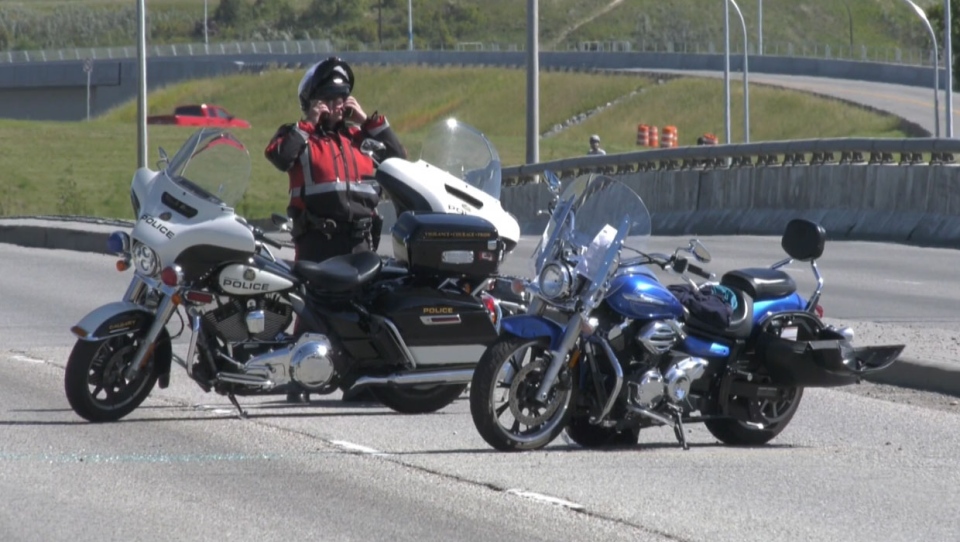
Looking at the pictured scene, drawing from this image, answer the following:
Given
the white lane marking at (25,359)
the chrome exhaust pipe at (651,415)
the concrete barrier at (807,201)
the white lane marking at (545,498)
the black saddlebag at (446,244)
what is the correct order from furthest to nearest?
the concrete barrier at (807,201), the white lane marking at (25,359), the black saddlebag at (446,244), the chrome exhaust pipe at (651,415), the white lane marking at (545,498)

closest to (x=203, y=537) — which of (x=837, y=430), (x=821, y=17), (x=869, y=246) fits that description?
(x=837, y=430)

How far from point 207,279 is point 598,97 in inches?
3133

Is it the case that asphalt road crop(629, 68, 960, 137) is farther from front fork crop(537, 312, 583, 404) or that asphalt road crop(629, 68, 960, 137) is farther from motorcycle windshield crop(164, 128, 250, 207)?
front fork crop(537, 312, 583, 404)

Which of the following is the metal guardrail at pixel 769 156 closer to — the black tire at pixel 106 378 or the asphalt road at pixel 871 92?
the black tire at pixel 106 378

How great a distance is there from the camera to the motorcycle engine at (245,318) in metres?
9.20

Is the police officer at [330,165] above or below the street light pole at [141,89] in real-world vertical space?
above

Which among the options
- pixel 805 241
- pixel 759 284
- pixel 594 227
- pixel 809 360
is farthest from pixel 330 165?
pixel 809 360

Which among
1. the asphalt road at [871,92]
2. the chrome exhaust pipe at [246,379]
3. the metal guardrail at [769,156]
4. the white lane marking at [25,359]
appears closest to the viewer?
the chrome exhaust pipe at [246,379]

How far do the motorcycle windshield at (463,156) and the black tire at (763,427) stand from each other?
77.5 inches

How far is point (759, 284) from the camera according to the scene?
29.7ft

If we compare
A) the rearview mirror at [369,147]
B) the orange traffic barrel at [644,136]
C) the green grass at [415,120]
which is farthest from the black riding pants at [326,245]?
the orange traffic barrel at [644,136]

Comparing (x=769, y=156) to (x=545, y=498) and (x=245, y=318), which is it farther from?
(x=545, y=498)

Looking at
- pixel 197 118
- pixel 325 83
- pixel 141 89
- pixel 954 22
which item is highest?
pixel 325 83

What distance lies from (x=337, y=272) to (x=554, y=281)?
140 centimetres
